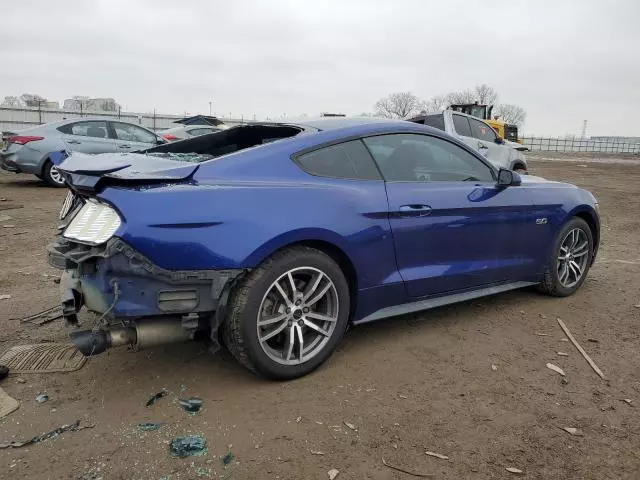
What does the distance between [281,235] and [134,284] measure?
795mm

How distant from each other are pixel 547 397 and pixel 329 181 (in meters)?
1.77

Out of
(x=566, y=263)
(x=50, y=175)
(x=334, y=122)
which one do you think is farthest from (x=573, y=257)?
(x=50, y=175)

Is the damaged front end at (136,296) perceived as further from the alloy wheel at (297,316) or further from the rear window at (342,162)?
the rear window at (342,162)

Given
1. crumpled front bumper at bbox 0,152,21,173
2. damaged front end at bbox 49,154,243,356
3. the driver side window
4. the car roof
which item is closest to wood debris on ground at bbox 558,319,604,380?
the driver side window

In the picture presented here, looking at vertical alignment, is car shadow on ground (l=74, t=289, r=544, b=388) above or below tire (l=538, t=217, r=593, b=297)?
below

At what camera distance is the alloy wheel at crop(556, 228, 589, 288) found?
4.73 m

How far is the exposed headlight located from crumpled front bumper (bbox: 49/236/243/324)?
49mm

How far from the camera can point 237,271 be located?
9.11 feet

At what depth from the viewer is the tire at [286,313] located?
112 inches

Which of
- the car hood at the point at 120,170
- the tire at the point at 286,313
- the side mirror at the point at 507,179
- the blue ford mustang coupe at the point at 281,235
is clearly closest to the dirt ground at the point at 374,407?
the tire at the point at 286,313

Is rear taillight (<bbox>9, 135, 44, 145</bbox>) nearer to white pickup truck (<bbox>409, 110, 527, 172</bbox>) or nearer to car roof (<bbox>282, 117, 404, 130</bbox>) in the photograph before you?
white pickup truck (<bbox>409, 110, 527, 172</bbox>)

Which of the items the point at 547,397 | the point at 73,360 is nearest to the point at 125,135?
the point at 73,360

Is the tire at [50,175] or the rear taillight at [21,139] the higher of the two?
the rear taillight at [21,139]

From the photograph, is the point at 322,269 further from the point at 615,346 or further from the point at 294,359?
the point at 615,346
